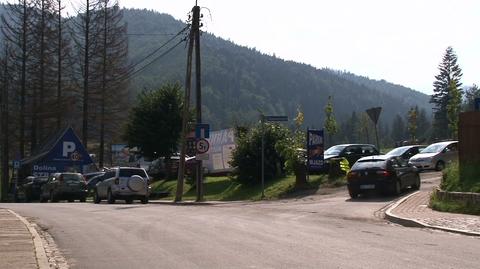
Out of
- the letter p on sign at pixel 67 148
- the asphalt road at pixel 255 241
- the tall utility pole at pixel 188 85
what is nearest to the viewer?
the asphalt road at pixel 255 241

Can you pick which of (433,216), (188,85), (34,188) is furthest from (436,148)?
(34,188)

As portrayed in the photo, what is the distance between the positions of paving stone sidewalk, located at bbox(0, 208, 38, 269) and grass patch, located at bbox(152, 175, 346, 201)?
15.4 m

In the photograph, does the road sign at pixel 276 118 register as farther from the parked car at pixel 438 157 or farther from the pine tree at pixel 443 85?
the pine tree at pixel 443 85

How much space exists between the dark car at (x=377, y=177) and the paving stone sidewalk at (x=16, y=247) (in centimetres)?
1272

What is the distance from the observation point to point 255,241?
12.5 meters

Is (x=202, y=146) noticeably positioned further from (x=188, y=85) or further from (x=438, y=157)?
(x=438, y=157)

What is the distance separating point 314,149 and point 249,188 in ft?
14.3

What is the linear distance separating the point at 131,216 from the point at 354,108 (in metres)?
182

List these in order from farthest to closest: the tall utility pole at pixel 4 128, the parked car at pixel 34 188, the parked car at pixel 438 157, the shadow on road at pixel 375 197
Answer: the tall utility pole at pixel 4 128
the parked car at pixel 34 188
the parked car at pixel 438 157
the shadow on road at pixel 375 197

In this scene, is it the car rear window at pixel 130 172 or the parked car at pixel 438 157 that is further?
the parked car at pixel 438 157

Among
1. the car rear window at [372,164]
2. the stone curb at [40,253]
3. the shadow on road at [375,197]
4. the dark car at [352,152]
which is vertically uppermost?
the dark car at [352,152]

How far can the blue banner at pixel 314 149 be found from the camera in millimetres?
30734

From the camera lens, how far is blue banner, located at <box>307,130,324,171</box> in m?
30.7

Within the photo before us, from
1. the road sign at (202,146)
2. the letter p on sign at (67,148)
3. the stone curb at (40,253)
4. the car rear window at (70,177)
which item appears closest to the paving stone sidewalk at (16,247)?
the stone curb at (40,253)
